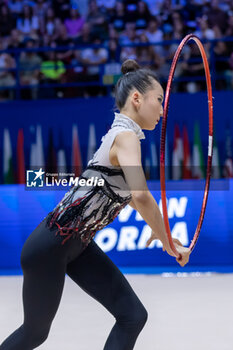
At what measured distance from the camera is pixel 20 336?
90.1 inches

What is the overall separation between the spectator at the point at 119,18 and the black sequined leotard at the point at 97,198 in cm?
791

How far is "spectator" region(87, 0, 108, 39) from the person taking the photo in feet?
32.0

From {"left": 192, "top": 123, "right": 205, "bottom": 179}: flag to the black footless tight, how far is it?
6036 mm

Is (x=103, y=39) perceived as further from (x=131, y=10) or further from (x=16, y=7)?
(x=16, y=7)

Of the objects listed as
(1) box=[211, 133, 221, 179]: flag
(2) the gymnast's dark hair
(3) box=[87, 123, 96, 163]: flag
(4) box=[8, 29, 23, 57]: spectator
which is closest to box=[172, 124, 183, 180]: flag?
(1) box=[211, 133, 221, 179]: flag

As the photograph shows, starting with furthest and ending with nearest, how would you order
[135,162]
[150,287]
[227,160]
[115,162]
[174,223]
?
[227,160]
[174,223]
[150,287]
[115,162]
[135,162]

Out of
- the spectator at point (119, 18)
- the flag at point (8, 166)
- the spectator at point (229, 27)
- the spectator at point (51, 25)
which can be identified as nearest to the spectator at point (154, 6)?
the spectator at point (119, 18)

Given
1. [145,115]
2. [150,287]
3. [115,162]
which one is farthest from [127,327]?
[150,287]

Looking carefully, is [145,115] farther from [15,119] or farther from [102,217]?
[15,119]

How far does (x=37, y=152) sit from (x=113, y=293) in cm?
657

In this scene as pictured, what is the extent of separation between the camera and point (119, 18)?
32.3 ft

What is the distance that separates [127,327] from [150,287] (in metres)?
2.74

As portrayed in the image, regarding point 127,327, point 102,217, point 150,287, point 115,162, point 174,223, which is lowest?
point 150,287

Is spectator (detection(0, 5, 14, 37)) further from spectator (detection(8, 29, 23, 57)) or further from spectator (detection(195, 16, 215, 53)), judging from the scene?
spectator (detection(195, 16, 215, 53))
